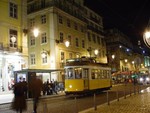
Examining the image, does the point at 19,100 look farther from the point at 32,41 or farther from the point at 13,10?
the point at 32,41

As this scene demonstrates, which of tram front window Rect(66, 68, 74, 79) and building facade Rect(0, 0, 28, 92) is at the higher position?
building facade Rect(0, 0, 28, 92)

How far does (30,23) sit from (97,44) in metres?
19.8

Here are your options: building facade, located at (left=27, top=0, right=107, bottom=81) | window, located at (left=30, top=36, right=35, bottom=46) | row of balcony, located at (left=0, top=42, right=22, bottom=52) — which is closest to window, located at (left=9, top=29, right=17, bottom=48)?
row of balcony, located at (left=0, top=42, right=22, bottom=52)

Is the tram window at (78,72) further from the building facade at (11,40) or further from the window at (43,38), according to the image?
the window at (43,38)

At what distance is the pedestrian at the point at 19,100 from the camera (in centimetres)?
1240

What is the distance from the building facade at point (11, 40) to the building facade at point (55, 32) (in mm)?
7730

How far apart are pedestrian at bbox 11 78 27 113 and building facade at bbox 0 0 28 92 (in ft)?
65.7

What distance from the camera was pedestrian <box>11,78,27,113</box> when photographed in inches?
488

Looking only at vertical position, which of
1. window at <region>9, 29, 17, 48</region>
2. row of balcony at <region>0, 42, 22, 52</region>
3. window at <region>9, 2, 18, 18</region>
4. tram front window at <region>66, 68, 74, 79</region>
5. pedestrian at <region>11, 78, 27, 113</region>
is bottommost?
pedestrian at <region>11, 78, 27, 113</region>

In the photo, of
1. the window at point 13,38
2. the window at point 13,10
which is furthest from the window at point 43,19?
the window at point 13,38

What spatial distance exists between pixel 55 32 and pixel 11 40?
36.6 ft

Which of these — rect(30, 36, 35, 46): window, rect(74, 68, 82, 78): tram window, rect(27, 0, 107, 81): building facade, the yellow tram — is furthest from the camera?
rect(30, 36, 35, 46): window

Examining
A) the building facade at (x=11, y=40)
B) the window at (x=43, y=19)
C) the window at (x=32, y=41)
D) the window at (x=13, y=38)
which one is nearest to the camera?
the building facade at (x=11, y=40)

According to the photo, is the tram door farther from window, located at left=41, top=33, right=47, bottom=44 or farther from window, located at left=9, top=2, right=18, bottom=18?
window, located at left=41, top=33, right=47, bottom=44
